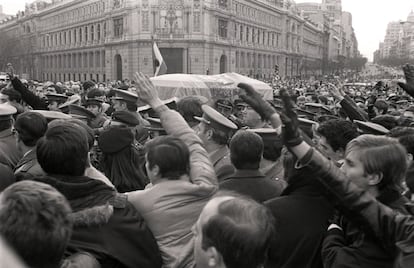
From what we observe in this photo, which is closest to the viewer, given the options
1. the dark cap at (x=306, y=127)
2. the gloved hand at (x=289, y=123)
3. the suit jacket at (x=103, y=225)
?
the gloved hand at (x=289, y=123)

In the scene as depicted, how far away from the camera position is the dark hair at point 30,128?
156 inches

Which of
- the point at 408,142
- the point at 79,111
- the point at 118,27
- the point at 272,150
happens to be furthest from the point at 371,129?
the point at 118,27

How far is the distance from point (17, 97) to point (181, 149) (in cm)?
520

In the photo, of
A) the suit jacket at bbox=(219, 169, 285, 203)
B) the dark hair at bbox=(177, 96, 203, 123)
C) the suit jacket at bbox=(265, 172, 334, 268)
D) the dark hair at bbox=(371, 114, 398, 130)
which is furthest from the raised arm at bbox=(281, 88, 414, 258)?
the dark hair at bbox=(371, 114, 398, 130)

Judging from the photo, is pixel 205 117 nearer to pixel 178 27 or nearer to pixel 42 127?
pixel 42 127

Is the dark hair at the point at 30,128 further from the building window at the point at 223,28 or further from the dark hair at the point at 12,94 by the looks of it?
the building window at the point at 223,28

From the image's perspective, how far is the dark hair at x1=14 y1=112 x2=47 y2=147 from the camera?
3.97 metres

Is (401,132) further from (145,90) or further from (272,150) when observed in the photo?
(145,90)

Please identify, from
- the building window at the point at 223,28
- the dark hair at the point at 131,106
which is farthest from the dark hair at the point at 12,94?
the building window at the point at 223,28

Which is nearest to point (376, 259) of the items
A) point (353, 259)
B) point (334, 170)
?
point (353, 259)

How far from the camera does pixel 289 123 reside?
2.17 metres

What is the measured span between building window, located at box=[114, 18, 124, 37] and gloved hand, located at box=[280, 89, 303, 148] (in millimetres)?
55571

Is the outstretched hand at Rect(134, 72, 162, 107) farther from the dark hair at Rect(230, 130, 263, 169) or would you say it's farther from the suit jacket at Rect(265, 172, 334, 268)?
the suit jacket at Rect(265, 172, 334, 268)

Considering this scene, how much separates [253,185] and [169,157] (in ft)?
2.88
